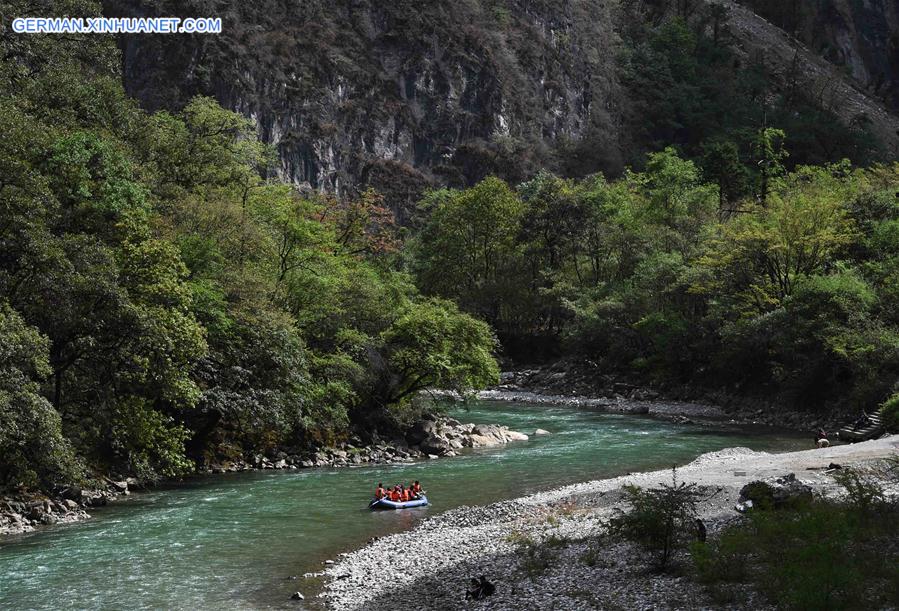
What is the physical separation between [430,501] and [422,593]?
920 cm

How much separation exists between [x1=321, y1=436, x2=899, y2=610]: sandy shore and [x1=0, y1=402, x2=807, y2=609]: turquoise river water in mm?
1337

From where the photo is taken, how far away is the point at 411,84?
102375mm

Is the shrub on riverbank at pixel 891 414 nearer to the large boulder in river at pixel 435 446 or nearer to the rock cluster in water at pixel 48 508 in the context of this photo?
the large boulder in river at pixel 435 446

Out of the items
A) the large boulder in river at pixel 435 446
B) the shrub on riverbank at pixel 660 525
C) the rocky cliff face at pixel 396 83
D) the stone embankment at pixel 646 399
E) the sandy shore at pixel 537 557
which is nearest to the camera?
the sandy shore at pixel 537 557

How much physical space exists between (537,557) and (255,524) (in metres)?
8.44

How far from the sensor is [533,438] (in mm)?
36750

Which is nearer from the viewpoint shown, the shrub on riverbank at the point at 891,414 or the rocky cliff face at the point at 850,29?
the shrub on riverbank at the point at 891,414

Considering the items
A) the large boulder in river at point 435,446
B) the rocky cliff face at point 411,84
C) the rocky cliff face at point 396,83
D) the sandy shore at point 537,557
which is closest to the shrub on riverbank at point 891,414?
the sandy shore at point 537,557

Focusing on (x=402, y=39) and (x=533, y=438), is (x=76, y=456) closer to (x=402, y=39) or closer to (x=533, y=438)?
(x=533, y=438)

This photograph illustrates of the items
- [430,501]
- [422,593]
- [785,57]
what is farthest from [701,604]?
[785,57]

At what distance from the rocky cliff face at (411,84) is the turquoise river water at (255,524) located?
6747 cm

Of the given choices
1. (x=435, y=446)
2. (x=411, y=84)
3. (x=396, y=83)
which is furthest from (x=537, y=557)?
(x=411, y=84)

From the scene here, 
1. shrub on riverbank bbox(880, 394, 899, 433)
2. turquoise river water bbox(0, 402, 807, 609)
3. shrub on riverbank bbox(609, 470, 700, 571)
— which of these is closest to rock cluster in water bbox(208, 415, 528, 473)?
turquoise river water bbox(0, 402, 807, 609)

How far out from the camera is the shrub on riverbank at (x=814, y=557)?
11406 mm
